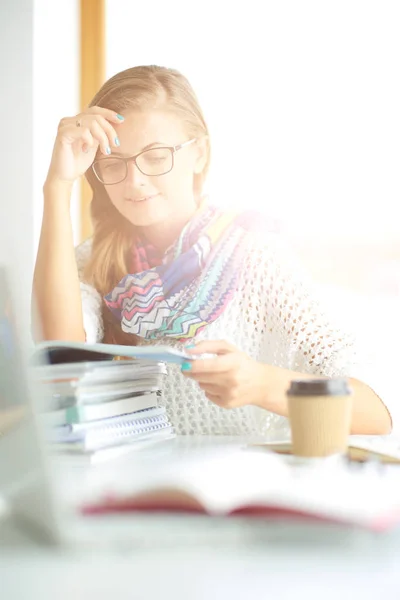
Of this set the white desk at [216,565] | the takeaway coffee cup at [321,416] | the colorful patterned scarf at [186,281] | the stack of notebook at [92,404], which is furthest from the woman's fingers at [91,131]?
the white desk at [216,565]

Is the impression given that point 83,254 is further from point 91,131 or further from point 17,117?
point 17,117

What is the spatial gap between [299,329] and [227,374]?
33cm

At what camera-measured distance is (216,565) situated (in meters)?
0.39

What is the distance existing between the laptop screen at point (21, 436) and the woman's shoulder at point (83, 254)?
3.17 ft

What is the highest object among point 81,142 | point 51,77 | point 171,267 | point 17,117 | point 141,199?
point 51,77

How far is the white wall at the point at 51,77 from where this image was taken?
72.7 inches

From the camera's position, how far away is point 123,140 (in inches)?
54.6

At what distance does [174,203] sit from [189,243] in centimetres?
13

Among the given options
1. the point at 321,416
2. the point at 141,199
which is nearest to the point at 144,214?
the point at 141,199

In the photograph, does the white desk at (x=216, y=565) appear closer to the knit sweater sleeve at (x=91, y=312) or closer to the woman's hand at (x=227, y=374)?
the woman's hand at (x=227, y=374)

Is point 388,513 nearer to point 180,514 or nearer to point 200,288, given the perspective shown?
point 180,514

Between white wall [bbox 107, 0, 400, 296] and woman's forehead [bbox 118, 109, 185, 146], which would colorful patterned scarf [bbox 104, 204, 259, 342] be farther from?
white wall [bbox 107, 0, 400, 296]

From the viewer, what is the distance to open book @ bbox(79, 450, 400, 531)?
40 cm

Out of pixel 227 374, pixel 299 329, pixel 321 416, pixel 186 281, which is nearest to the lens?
pixel 321 416
